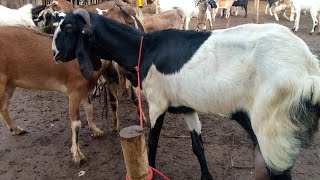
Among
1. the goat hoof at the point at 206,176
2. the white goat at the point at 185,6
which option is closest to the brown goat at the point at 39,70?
the goat hoof at the point at 206,176

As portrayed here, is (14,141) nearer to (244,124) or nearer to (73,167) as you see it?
(73,167)

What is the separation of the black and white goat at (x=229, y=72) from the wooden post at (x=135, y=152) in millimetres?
738

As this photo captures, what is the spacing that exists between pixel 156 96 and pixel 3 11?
7.25 meters

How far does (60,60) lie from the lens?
3365mm

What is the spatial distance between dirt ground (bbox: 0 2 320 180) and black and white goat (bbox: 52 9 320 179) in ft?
3.10

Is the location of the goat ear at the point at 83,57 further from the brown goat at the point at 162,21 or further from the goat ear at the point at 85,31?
the brown goat at the point at 162,21

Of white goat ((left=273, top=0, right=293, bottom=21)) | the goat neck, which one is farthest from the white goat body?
white goat ((left=273, top=0, right=293, bottom=21))

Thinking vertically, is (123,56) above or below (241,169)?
above

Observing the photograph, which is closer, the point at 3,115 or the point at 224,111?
the point at 224,111

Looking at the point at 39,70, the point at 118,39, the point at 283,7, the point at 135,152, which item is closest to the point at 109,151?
the point at 39,70

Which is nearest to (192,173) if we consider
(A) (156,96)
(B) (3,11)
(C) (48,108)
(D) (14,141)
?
(A) (156,96)

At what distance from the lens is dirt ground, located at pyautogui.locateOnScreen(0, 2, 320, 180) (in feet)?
Result: 13.1

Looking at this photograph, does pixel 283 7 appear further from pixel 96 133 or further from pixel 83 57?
pixel 83 57

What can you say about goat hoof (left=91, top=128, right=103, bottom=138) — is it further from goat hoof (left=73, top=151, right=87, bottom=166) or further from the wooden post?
the wooden post
